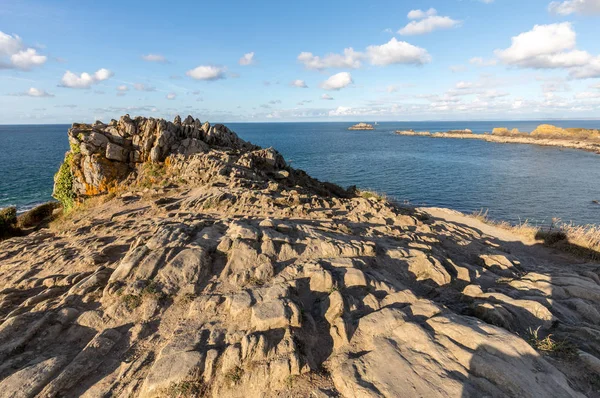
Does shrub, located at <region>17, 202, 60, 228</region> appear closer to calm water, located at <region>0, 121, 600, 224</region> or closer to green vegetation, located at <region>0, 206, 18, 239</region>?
green vegetation, located at <region>0, 206, 18, 239</region>

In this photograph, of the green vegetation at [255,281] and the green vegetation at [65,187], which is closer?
the green vegetation at [255,281]

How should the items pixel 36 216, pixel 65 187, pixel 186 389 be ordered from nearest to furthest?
pixel 186 389 < pixel 65 187 < pixel 36 216

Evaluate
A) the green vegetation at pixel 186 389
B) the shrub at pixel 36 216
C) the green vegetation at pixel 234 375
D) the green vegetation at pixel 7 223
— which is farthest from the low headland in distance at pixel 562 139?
the green vegetation at pixel 7 223

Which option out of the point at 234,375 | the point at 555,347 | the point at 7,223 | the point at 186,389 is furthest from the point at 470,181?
the point at 7,223

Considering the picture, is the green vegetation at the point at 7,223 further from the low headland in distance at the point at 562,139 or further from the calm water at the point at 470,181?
the low headland in distance at the point at 562,139

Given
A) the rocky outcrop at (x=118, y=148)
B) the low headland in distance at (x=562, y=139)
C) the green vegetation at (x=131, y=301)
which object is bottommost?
the green vegetation at (x=131, y=301)

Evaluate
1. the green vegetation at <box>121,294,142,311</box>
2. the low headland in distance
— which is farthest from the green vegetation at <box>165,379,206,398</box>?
the low headland in distance

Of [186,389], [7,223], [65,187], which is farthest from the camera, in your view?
[65,187]

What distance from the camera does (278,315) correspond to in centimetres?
948

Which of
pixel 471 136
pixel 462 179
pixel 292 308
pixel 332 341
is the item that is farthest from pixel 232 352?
pixel 471 136

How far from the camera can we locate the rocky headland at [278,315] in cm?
768

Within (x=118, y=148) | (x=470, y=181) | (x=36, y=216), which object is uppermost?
(x=118, y=148)

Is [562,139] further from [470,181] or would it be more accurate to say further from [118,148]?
[118,148]

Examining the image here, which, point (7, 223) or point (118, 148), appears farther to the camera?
point (118, 148)
